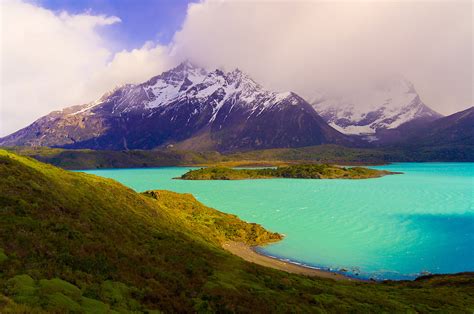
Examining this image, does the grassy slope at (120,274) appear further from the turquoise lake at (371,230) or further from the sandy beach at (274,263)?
the turquoise lake at (371,230)

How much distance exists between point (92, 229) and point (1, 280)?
11.7m

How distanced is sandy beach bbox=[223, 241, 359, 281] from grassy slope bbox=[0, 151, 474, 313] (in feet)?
31.8

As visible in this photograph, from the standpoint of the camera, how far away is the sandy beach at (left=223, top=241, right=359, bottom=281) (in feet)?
145

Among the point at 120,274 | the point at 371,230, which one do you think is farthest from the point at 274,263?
the point at 371,230

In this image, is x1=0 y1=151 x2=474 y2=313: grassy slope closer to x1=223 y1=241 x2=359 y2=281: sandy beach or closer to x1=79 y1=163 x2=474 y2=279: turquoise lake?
x1=223 y1=241 x2=359 y2=281: sandy beach

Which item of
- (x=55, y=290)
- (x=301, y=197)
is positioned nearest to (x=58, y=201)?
(x=55, y=290)

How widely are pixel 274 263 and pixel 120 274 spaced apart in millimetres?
30331

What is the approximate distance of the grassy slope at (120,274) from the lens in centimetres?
1766

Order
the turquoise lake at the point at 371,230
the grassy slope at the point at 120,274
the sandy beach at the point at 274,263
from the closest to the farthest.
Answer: the grassy slope at the point at 120,274
the sandy beach at the point at 274,263
the turquoise lake at the point at 371,230

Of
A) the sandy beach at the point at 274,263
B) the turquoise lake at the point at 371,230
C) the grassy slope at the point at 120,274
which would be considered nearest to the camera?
the grassy slope at the point at 120,274

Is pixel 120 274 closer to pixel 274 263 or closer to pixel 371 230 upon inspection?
pixel 274 263

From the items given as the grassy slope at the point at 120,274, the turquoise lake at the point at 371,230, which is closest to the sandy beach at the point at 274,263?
the turquoise lake at the point at 371,230

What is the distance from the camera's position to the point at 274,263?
48.1 meters

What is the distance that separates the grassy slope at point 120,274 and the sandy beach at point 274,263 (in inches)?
382
